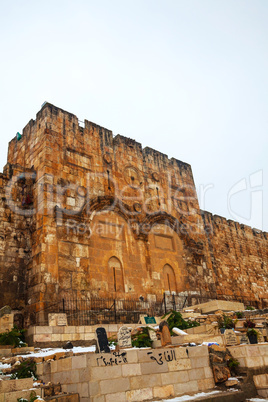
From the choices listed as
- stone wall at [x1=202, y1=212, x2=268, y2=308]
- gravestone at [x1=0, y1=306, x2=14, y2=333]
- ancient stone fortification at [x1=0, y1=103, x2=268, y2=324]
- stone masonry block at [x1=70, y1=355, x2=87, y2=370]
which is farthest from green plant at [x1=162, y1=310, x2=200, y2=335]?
stone wall at [x1=202, y1=212, x2=268, y2=308]

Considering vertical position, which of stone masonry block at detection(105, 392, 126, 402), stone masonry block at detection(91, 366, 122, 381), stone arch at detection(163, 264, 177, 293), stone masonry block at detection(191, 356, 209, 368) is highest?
stone arch at detection(163, 264, 177, 293)

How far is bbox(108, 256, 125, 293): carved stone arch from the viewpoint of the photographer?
13539 millimetres

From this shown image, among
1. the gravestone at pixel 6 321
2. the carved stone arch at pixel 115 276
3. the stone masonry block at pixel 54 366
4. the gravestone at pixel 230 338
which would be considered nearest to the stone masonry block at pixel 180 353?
the gravestone at pixel 230 338

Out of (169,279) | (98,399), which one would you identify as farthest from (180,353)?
(169,279)

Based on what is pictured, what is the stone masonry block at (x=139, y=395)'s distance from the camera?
257 inches

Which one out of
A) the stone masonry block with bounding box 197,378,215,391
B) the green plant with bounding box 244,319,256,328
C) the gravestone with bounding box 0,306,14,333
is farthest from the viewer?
the green plant with bounding box 244,319,256,328

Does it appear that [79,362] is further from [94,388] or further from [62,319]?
[62,319]

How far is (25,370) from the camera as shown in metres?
7.54

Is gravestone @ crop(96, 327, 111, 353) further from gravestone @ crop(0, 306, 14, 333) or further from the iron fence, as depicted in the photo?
the iron fence

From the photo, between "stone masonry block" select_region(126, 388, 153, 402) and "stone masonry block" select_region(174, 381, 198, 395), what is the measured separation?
0.66m

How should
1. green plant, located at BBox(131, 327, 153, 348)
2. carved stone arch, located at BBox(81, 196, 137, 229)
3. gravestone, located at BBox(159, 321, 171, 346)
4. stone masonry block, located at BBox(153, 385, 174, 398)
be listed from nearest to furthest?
stone masonry block, located at BBox(153, 385, 174, 398) < gravestone, located at BBox(159, 321, 171, 346) < green plant, located at BBox(131, 327, 153, 348) < carved stone arch, located at BBox(81, 196, 137, 229)

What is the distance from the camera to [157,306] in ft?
48.2

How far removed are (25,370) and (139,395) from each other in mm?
2606

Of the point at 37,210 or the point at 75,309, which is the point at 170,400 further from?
the point at 37,210
